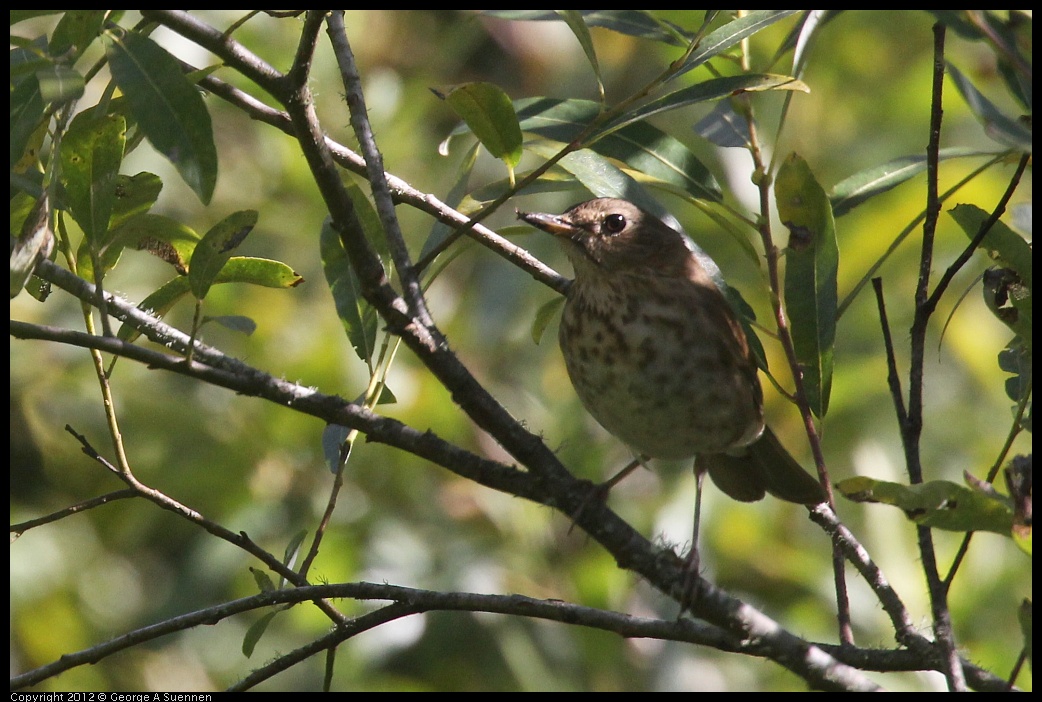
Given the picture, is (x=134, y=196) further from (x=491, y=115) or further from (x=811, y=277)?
(x=811, y=277)

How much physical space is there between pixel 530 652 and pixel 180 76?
11.8 ft

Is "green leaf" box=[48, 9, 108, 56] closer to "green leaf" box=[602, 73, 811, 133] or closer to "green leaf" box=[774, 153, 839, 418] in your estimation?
"green leaf" box=[602, 73, 811, 133]

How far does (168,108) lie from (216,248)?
0.36 metres

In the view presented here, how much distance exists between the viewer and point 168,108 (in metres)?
1.63

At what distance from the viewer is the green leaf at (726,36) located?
1.99 meters

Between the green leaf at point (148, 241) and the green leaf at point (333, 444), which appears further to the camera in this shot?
the green leaf at point (333, 444)

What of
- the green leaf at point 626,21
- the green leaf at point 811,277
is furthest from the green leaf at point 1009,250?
the green leaf at point 626,21

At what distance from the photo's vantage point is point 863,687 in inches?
74.0

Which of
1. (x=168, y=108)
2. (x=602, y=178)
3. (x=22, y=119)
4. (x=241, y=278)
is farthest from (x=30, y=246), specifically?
(x=602, y=178)

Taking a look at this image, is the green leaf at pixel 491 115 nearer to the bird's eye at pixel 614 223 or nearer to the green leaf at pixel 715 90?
the green leaf at pixel 715 90

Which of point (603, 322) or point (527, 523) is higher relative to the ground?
point (527, 523)

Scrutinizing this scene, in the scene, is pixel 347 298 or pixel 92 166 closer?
pixel 92 166

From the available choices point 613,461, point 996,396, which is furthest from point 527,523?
point 996,396
